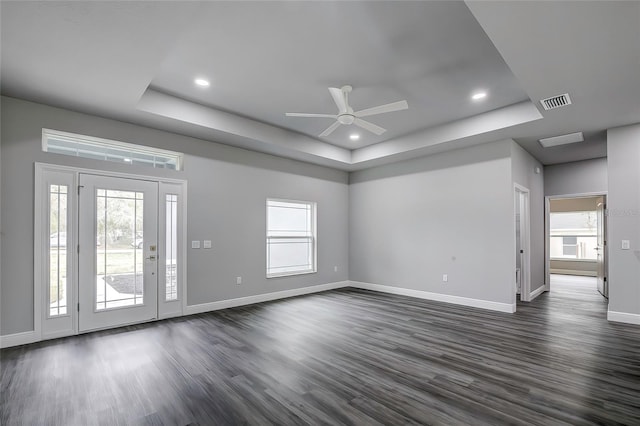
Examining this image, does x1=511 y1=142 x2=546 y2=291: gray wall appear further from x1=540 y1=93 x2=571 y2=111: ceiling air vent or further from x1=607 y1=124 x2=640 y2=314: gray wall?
x1=540 y1=93 x2=571 y2=111: ceiling air vent

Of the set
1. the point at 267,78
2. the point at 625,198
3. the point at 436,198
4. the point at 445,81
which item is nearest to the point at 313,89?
the point at 267,78

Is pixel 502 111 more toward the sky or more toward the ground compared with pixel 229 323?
more toward the sky

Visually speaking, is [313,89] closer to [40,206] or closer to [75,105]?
[75,105]

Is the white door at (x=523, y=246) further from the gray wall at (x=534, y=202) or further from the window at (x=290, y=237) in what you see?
the window at (x=290, y=237)

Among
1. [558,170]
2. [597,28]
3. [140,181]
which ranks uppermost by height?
[597,28]

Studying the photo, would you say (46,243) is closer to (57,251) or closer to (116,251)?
(57,251)

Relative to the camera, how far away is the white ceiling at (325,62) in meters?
2.44

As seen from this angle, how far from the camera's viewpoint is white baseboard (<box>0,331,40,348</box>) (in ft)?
11.8

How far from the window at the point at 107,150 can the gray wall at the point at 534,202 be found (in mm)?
5949

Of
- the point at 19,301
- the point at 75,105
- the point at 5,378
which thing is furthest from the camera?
the point at 75,105

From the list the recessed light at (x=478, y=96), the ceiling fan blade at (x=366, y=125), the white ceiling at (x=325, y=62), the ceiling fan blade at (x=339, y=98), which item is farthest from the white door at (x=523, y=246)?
the ceiling fan blade at (x=339, y=98)

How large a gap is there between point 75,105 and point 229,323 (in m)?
3.54

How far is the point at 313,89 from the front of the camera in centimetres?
414

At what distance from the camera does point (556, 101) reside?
385 cm
